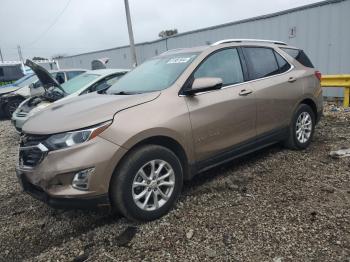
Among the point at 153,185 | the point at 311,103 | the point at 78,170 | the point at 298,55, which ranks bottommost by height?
the point at 153,185

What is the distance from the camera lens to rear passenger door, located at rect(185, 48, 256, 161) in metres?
3.35

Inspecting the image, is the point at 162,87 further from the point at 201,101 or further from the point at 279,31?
the point at 279,31

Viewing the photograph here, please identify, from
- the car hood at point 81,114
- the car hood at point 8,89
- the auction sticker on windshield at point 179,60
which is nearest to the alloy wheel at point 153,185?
the car hood at point 81,114

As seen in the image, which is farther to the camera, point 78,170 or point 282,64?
point 282,64

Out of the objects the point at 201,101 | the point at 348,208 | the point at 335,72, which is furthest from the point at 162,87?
the point at 335,72

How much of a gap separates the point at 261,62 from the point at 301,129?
4.37 feet

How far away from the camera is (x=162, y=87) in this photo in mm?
3340

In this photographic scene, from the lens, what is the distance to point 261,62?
4258 mm

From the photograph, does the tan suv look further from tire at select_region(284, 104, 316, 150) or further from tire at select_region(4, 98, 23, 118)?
tire at select_region(4, 98, 23, 118)

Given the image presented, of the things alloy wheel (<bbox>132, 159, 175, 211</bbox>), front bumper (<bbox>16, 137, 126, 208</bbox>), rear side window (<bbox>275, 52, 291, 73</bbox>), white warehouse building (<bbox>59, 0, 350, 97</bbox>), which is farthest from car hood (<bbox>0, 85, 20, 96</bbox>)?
alloy wheel (<bbox>132, 159, 175, 211</bbox>)

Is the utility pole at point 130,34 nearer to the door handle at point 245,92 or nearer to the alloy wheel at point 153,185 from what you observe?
the door handle at point 245,92

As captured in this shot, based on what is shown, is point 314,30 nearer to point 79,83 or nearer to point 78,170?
point 79,83

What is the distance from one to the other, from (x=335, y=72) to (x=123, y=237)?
355 inches

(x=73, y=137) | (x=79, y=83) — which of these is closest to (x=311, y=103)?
(x=73, y=137)
